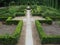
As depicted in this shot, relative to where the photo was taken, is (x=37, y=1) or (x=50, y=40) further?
(x=37, y=1)

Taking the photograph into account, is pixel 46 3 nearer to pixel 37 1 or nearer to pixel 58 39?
pixel 37 1

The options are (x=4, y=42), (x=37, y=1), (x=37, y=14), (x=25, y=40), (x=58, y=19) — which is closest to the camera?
(x=4, y=42)

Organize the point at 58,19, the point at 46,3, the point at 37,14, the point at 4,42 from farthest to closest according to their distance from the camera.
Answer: the point at 46,3 → the point at 37,14 → the point at 58,19 → the point at 4,42

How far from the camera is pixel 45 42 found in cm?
1025

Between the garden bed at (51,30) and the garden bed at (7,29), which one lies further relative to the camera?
the garden bed at (7,29)

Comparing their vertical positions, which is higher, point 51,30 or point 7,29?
point 7,29

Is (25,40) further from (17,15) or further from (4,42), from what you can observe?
(17,15)

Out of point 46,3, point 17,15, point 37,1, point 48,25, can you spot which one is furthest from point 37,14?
point 37,1

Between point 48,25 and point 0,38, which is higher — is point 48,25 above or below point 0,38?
below

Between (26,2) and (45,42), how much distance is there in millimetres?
34008

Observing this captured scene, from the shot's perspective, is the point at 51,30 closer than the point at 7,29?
Yes

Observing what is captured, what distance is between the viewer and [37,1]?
43.0 metres

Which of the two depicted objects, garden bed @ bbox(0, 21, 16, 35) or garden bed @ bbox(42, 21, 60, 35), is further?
garden bed @ bbox(0, 21, 16, 35)

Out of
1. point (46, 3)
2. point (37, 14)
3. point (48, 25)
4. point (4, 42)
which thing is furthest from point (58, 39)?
point (46, 3)
